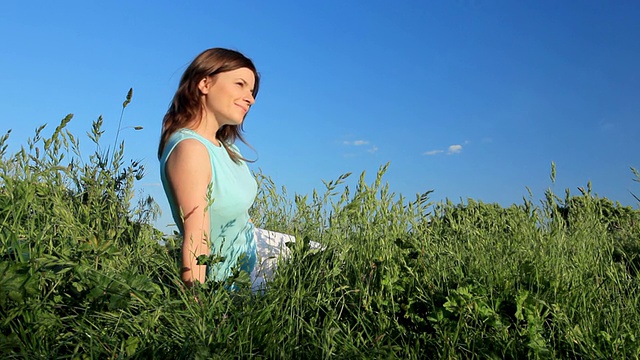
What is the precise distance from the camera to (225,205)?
3.37 m

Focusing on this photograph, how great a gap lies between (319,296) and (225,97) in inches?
71.4

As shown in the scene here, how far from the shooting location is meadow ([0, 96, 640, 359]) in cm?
221

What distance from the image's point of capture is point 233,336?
223 centimetres

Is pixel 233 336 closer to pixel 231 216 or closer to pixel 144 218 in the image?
pixel 231 216

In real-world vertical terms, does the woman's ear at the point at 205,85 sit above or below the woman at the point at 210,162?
above

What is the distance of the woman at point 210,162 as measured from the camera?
2.97m

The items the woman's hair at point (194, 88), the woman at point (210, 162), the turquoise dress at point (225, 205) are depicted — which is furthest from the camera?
the woman's hair at point (194, 88)

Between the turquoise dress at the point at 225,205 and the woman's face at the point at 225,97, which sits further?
the woman's face at the point at 225,97

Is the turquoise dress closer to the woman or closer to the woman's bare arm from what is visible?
the woman

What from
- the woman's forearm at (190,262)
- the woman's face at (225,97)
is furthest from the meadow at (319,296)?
the woman's face at (225,97)

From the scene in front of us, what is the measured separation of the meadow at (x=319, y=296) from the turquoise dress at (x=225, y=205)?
33 centimetres

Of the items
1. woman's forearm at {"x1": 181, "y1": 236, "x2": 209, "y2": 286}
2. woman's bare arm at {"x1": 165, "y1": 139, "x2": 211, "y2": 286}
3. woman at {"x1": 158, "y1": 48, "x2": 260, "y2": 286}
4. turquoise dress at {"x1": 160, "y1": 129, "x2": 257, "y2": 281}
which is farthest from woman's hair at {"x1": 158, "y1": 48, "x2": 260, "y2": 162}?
woman's forearm at {"x1": 181, "y1": 236, "x2": 209, "y2": 286}

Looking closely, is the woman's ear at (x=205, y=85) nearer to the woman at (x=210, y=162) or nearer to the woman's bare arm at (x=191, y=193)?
the woman at (x=210, y=162)

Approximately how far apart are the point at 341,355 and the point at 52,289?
1.31 meters
